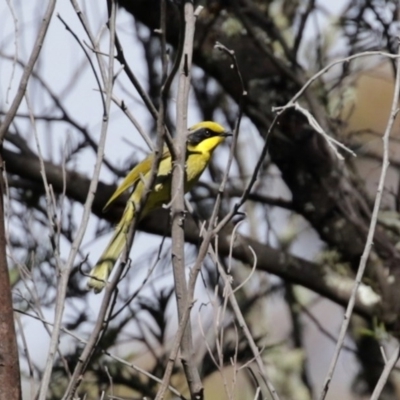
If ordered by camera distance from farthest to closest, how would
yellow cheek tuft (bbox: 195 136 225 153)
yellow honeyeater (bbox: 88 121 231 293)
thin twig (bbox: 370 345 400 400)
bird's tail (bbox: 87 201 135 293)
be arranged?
yellow cheek tuft (bbox: 195 136 225 153) < yellow honeyeater (bbox: 88 121 231 293) < bird's tail (bbox: 87 201 135 293) < thin twig (bbox: 370 345 400 400)

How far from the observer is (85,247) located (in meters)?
4.66

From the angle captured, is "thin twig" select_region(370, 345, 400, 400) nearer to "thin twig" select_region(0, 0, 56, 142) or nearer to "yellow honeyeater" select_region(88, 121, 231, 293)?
"thin twig" select_region(0, 0, 56, 142)

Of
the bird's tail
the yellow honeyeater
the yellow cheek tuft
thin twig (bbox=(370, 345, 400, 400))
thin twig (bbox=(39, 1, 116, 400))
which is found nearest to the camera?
thin twig (bbox=(39, 1, 116, 400))

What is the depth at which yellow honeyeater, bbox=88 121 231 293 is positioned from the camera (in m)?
4.04

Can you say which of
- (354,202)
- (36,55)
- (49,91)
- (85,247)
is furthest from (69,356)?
(36,55)

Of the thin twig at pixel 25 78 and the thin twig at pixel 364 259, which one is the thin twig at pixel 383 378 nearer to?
the thin twig at pixel 364 259

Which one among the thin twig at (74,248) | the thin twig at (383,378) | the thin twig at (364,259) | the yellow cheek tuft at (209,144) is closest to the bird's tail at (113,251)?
the yellow cheek tuft at (209,144)

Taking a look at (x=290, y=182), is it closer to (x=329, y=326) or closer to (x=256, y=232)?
(x=256, y=232)

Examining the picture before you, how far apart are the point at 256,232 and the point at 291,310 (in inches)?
26.8

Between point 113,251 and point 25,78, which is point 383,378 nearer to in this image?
point 25,78

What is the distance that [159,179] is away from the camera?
434cm

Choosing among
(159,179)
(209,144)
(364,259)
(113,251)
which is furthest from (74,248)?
(209,144)

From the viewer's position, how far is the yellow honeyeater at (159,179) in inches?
159

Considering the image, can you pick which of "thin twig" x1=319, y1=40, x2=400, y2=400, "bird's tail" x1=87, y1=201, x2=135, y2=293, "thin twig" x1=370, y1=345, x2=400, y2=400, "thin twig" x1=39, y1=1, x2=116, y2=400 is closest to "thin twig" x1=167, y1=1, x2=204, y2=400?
"thin twig" x1=39, y1=1, x2=116, y2=400
